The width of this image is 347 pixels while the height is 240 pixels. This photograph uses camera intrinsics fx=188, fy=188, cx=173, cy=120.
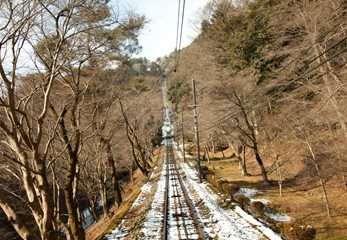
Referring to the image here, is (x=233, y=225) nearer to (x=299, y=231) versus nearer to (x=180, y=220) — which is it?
(x=299, y=231)

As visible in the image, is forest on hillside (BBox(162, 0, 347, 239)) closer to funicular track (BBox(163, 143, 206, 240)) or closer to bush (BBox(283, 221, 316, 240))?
bush (BBox(283, 221, 316, 240))

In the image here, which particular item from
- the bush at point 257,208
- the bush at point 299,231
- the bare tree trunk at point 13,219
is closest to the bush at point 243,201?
the bush at point 257,208

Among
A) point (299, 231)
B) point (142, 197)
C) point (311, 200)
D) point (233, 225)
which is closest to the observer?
point (299, 231)

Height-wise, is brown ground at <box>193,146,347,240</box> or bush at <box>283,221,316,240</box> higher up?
bush at <box>283,221,316,240</box>

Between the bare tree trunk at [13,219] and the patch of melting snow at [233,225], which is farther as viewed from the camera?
the patch of melting snow at [233,225]

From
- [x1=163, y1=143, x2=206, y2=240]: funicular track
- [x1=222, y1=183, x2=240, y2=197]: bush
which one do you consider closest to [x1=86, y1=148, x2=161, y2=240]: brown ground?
[x1=163, y1=143, x2=206, y2=240]: funicular track

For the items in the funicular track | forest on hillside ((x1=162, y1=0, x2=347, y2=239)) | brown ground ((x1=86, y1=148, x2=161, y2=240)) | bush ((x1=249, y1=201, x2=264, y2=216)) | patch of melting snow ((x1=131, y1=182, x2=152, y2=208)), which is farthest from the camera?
patch of melting snow ((x1=131, y1=182, x2=152, y2=208))

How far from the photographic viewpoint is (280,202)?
9.88 metres

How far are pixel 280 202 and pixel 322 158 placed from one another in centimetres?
310

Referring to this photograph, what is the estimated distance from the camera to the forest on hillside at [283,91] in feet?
28.6

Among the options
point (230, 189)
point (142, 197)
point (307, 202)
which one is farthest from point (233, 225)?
point (142, 197)

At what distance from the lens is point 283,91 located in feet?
58.8

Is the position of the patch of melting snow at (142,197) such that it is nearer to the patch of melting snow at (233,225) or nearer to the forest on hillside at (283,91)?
the patch of melting snow at (233,225)

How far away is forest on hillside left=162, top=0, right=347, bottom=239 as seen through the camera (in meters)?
8.71
